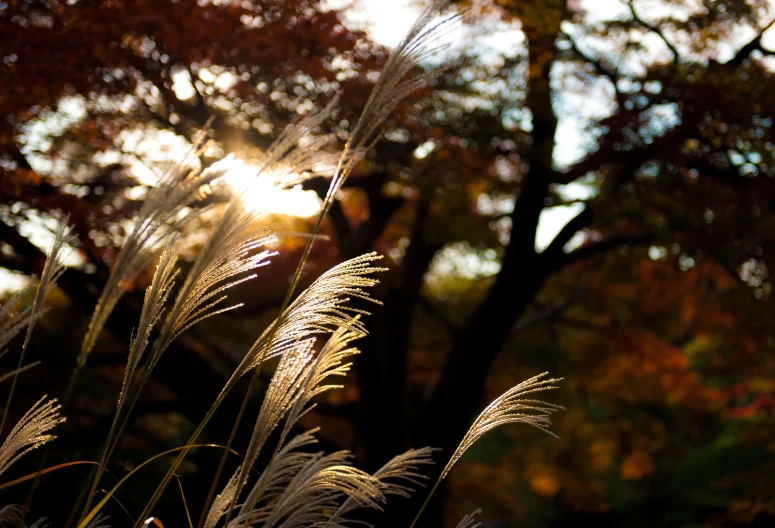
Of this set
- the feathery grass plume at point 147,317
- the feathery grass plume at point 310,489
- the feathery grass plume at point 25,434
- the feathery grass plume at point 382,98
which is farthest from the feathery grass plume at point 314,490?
the feathery grass plume at point 25,434

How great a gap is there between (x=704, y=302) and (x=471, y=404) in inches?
150

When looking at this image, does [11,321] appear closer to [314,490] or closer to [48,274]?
[48,274]

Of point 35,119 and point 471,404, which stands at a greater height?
point 35,119

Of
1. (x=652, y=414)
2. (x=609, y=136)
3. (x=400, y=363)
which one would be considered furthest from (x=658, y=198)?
(x=652, y=414)

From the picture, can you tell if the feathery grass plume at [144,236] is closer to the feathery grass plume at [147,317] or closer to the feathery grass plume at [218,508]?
the feathery grass plume at [147,317]

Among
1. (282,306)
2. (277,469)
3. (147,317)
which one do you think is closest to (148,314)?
(147,317)

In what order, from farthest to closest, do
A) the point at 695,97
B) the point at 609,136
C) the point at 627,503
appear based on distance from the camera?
the point at 627,503
the point at 609,136
the point at 695,97

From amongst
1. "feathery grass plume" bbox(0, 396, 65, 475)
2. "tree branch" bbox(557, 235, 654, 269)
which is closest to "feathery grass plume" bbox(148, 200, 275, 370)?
"feathery grass plume" bbox(0, 396, 65, 475)

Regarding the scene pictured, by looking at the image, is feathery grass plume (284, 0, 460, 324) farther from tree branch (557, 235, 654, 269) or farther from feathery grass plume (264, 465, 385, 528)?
tree branch (557, 235, 654, 269)

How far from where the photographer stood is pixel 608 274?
7832 mm

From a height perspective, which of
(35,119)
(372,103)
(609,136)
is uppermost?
(609,136)

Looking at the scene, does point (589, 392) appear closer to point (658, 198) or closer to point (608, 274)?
point (608, 274)

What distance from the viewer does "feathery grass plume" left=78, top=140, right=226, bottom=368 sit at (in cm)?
138

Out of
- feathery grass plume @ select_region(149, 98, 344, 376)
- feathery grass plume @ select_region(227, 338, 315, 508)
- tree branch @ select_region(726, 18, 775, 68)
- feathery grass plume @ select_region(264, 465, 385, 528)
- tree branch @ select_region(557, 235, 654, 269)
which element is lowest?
feathery grass plume @ select_region(264, 465, 385, 528)
